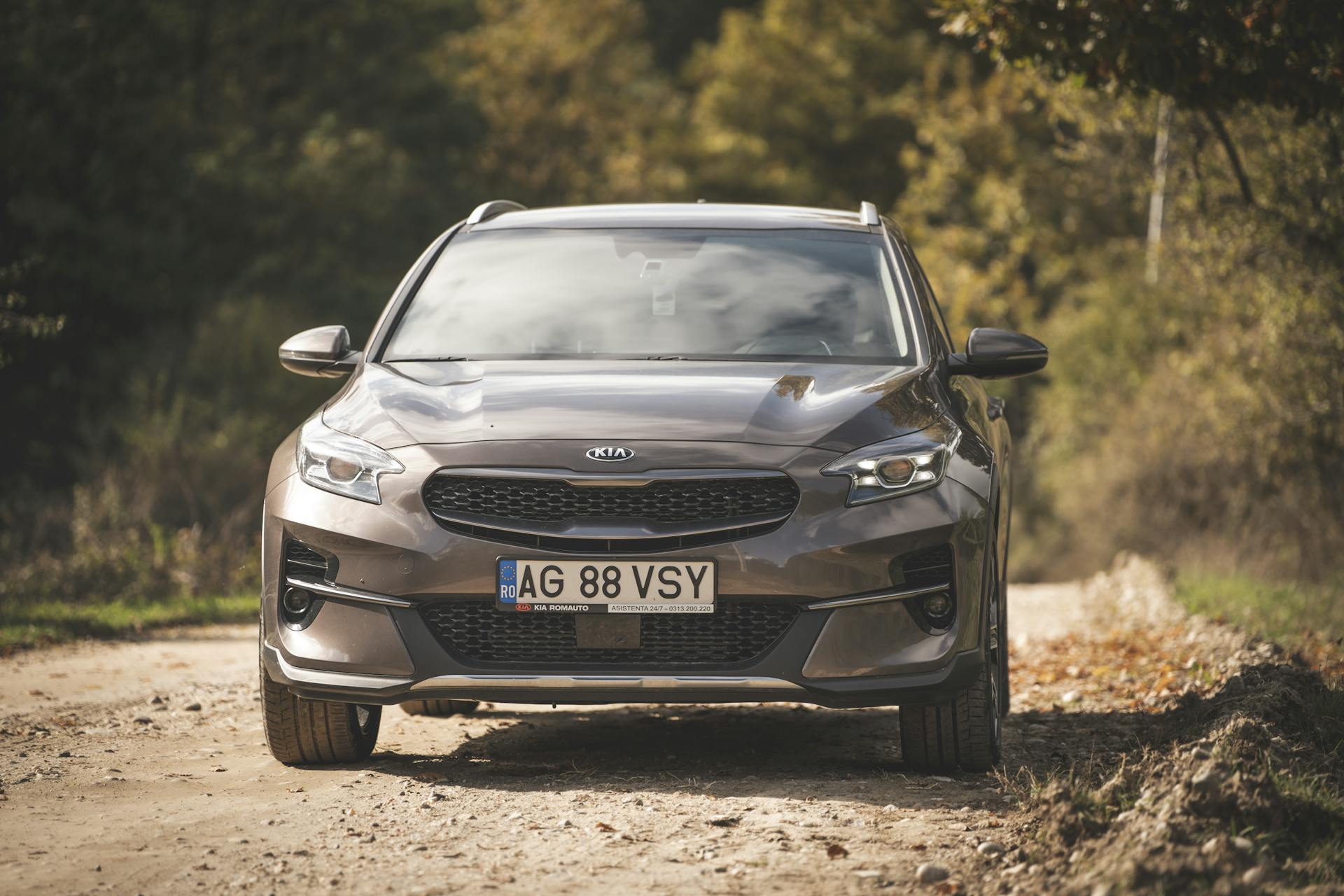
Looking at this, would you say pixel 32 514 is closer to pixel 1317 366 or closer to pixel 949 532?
pixel 1317 366

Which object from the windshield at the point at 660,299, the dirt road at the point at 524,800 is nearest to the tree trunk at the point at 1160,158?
the windshield at the point at 660,299

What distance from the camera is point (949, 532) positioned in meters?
5.01

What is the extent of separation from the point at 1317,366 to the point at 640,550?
33.2ft

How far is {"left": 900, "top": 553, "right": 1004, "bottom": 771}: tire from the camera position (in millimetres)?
5320

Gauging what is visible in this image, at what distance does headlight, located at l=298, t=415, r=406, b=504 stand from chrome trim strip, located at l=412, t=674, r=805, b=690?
0.64m

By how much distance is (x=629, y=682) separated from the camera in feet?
16.2

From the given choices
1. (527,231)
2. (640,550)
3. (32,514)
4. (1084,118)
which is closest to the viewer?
(640,550)

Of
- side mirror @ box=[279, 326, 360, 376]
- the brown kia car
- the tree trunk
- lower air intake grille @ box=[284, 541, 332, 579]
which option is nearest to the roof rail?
side mirror @ box=[279, 326, 360, 376]

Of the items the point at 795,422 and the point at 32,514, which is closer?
the point at 795,422

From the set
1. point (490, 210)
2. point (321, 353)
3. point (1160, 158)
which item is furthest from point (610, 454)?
point (1160, 158)

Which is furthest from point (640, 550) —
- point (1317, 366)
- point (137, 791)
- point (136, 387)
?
point (136, 387)

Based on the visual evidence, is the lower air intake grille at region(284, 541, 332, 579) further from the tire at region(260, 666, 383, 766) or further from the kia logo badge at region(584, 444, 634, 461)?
the kia logo badge at region(584, 444, 634, 461)

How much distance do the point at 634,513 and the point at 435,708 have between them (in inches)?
91.3

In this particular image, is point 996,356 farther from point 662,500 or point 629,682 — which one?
point 629,682
